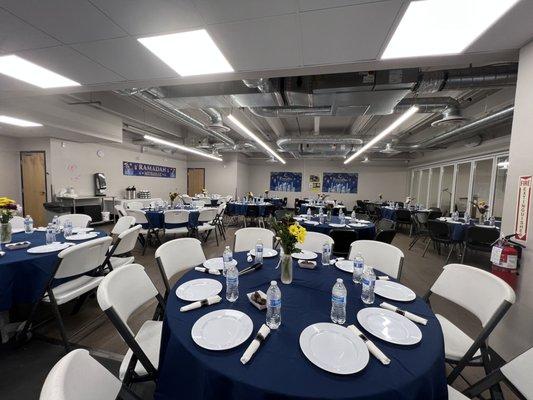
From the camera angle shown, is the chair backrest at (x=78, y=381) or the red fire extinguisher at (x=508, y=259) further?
the red fire extinguisher at (x=508, y=259)

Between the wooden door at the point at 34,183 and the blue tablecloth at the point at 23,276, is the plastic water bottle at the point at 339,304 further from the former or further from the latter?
the wooden door at the point at 34,183

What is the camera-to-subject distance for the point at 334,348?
926 millimetres

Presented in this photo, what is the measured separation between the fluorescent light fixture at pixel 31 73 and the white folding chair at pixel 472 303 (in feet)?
15.4

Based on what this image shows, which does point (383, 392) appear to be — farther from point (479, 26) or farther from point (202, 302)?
point (479, 26)

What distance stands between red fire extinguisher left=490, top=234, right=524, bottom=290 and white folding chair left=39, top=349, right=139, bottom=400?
9.28 feet

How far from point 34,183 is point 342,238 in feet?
Result: 28.9

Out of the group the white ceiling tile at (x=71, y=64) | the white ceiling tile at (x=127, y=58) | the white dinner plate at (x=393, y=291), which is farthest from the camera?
the white ceiling tile at (x=71, y=64)

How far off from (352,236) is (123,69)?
3.70m

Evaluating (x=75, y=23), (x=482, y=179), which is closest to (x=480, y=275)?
(x=75, y=23)

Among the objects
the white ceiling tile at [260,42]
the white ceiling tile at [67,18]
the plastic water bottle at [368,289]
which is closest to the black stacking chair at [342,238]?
the plastic water bottle at [368,289]

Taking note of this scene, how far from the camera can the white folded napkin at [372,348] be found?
33.7 inches

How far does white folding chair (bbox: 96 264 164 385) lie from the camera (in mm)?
1071

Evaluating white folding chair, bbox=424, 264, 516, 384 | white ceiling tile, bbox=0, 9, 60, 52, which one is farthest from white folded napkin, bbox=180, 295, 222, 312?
white ceiling tile, bbox=0, 9, 60, 52

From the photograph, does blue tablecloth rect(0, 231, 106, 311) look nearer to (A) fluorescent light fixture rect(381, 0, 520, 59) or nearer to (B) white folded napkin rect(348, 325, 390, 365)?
(B) white folded napkin rect(348, 325, 390, 365)
